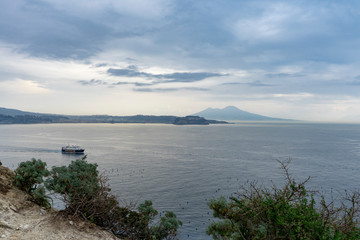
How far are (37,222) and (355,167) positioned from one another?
89.6 metres

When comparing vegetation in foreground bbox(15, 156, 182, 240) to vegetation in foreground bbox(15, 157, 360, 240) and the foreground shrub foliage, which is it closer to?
vegetation in foreground bbox(15, 157, 360, 240)

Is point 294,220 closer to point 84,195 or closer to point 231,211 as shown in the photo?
point 231,211

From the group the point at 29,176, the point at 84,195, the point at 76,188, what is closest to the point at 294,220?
the point at 84,195

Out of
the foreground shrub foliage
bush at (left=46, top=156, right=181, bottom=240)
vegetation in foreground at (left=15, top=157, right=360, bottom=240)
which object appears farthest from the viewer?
bush at (left=46, top=156, right=181, bottom=240)

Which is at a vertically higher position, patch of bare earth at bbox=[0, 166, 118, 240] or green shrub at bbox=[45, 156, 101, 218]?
green shrub at bbox=[45, 156, 101, 218]

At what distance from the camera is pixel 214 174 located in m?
68.0

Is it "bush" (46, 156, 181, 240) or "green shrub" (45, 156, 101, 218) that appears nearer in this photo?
"green shrub" (45, 156, 101, 218)

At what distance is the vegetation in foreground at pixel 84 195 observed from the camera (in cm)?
1401

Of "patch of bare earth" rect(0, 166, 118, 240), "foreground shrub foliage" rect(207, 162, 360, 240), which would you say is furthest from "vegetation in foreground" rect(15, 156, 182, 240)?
"foreground shrub foliage" rect(207, 162, 360, 240)

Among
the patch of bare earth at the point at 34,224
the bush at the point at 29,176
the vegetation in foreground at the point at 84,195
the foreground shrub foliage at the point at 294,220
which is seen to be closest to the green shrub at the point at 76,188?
the vegetation in foreground at the point at 84,195

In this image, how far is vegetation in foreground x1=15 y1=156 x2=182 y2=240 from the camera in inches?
551

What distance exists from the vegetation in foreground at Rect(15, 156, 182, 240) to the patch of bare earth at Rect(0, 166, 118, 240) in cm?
60

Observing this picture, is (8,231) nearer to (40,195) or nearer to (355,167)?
(40,195)

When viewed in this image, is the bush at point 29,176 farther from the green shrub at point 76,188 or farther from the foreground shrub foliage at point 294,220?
the foreground shrub foliage at point 294,220
